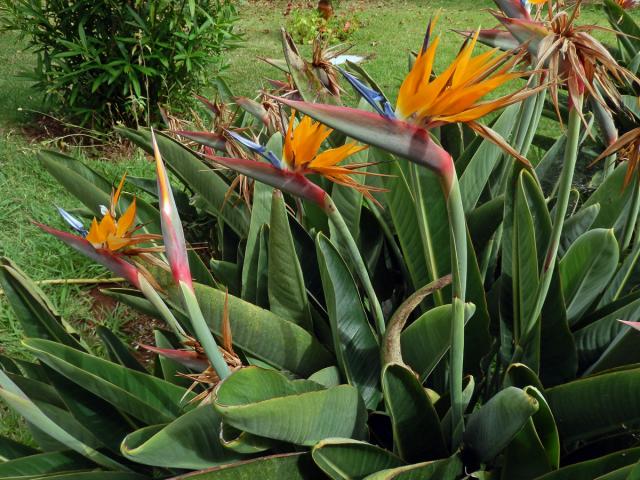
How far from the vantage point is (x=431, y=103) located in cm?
73

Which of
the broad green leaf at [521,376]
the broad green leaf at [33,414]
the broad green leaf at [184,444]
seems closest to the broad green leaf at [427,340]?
the broad green leaf at [521,376]

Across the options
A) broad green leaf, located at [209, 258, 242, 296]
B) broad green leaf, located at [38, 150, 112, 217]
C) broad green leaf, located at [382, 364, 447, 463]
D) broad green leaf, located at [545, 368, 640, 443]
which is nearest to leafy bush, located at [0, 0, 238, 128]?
broad green leaf, located at [38, 150, 112, 217]

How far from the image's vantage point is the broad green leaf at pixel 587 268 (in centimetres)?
129

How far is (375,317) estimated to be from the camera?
1303 millimetres

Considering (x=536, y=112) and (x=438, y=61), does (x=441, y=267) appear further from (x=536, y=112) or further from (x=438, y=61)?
(x=438, y=61)

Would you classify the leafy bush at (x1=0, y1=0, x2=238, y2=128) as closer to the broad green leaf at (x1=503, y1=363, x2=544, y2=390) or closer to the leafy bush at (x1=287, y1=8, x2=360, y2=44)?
the leafy bush at (x1=287, y1=8, x2=360, y2=44)

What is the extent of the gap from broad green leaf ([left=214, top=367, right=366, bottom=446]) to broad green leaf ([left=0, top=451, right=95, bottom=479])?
17.8 inches

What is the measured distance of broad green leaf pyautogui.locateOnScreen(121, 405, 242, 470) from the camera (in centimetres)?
105

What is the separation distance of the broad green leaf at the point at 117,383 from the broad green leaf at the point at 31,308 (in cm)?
19

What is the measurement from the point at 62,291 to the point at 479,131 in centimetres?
210

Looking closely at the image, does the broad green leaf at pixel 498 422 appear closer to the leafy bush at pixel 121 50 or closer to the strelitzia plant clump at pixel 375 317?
the strelitzia plant clump at pixel 375 317

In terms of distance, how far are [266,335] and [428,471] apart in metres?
0.36

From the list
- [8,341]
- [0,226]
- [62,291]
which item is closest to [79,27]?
[0,226]

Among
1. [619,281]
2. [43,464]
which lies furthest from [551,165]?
[43,464]
